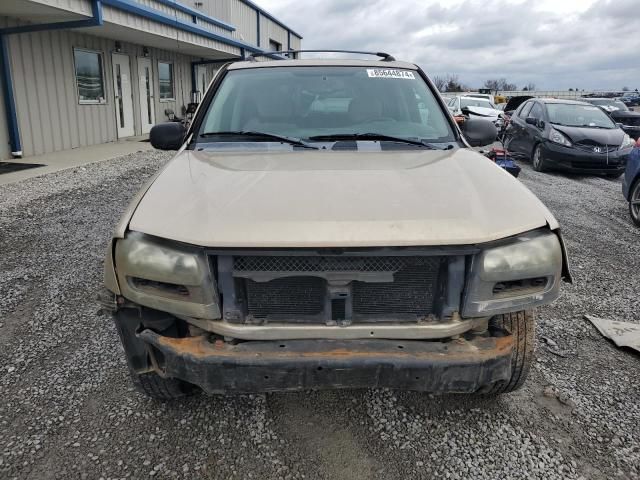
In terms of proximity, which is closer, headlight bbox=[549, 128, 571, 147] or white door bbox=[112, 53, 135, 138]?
headlight bbox=[549, 128, 571, 147]

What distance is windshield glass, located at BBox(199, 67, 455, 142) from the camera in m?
3.25

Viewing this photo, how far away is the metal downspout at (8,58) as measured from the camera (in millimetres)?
9656

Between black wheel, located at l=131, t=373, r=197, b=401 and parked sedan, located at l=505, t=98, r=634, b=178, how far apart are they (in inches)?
390

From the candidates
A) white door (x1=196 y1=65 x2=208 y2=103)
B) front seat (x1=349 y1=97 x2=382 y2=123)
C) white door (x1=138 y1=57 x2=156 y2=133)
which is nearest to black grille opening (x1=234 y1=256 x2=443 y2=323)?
front seat (x1=349 y1=97 x2=382 y2=123)

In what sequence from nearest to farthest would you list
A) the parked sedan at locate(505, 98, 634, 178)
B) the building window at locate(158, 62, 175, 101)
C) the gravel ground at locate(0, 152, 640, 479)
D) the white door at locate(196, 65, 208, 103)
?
the gravel ground at locate(0, 152, 640, 479) → the parked sedan at locate(505, 98, 634, 178) → the building window at locate(158, 62, 175, 101) → the white door at locate(196, 65, 208, 103)

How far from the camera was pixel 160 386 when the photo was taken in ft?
8.23

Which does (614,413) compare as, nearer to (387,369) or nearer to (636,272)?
(387,369)

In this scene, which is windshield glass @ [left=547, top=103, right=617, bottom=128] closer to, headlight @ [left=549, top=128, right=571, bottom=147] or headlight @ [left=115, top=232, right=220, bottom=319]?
headlight @ [left=549, top=128, right=571, bottom=147]

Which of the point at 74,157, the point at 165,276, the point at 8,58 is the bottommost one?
the point at 74,157

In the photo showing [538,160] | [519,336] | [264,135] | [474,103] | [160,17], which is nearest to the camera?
[519,336]

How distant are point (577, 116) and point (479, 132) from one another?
898 cm

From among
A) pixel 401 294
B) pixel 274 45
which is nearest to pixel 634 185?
pixel 401 294

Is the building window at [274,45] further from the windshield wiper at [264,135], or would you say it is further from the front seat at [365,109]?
the windshield wiper at [264,135]

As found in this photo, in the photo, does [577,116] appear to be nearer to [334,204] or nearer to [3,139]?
[334,204]
